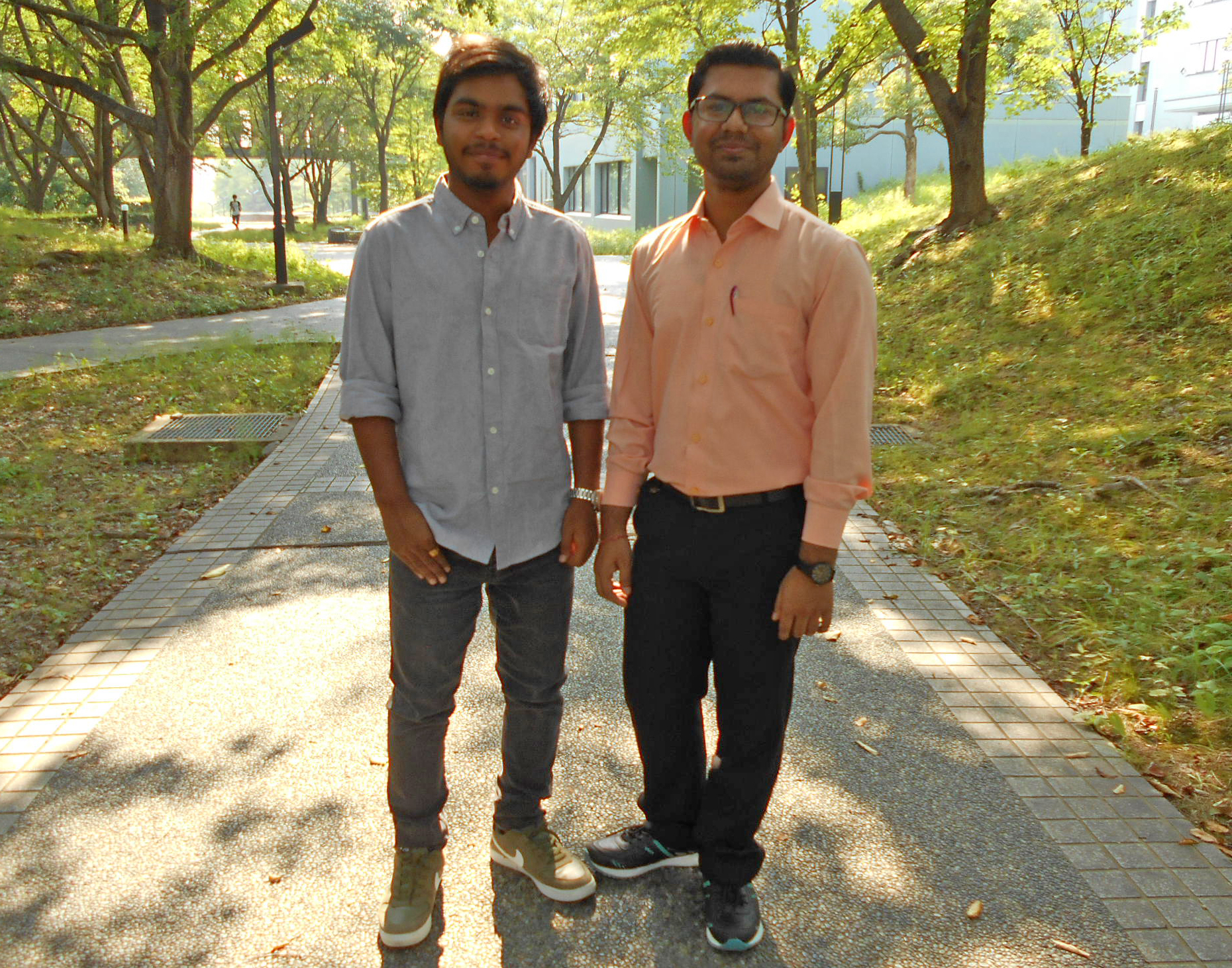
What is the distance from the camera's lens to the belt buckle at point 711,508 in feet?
7.88

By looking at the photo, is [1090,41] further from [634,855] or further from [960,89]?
[634,855]

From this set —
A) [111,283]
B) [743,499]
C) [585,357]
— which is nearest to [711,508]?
[743,499]

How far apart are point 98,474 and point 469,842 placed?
554 cm

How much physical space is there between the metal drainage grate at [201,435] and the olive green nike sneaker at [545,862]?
5.81m

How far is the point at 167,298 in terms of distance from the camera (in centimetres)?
1664

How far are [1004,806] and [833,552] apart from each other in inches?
60.4

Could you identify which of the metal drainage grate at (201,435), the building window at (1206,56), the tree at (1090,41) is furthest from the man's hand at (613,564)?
the building window at (1206,56)

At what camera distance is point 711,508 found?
2416mm

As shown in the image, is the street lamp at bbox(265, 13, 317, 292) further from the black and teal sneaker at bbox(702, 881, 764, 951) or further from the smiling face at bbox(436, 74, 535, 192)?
the black and teal sneaker at bbox(702, 881, 764, 951)

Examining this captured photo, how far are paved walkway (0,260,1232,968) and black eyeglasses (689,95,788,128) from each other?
2.03m

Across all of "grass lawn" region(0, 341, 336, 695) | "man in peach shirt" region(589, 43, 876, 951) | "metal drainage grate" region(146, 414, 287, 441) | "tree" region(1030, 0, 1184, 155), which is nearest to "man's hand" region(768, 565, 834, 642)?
"man in peach shirt" region(589, 43, 876, 951)

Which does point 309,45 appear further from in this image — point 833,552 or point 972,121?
point 833,552

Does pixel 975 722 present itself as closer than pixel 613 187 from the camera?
Yes

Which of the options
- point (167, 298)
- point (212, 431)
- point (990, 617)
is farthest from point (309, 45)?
point (990, 617)
